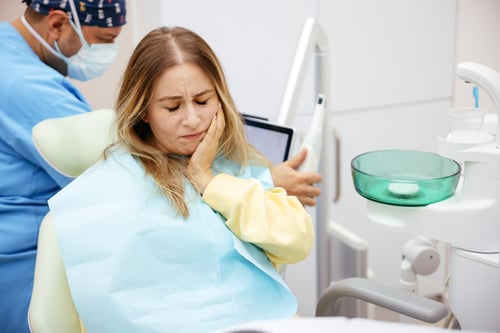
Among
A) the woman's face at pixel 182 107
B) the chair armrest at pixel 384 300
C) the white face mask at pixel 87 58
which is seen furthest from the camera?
the white face mask at pixel 87 58

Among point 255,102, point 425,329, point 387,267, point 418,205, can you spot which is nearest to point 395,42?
point 255,102

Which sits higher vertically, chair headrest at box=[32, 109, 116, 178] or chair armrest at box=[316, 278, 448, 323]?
chair headrest at box=[32, 109, 116, 178]

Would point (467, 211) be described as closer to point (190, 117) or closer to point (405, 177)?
point (405, 177)

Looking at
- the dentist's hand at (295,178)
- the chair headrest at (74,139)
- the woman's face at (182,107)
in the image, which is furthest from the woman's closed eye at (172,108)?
the dentist's hand at (295,178)

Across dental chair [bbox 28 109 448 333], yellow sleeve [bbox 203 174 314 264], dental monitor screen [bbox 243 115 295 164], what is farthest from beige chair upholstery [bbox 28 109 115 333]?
dental monitor screen [bbox 243 115 295 164]

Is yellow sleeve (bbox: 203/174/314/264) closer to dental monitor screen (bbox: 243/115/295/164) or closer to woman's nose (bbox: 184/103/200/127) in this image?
woman's nose (bbox: 184/103/200/127)

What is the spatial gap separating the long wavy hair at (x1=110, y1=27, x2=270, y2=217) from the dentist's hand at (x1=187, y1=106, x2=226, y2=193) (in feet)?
0.07

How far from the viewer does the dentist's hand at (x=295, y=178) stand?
147 centimetres

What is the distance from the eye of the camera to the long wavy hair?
124 cm

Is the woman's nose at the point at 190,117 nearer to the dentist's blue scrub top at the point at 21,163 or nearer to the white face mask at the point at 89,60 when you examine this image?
the dentist's blue scrub top at the point at 21,163

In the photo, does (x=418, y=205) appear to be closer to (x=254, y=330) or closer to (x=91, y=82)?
(x=254, y=330)

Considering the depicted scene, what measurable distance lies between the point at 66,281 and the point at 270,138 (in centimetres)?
66

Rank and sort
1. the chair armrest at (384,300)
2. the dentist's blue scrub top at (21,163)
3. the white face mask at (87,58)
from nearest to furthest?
the chair armrest at (384,300) → the dentist's blue scrub top at (21,163) → the white face mask at (87,58)

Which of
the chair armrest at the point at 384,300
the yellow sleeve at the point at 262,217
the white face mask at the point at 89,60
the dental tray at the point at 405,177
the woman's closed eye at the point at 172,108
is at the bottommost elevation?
the chair armrest at the point at 384,300
